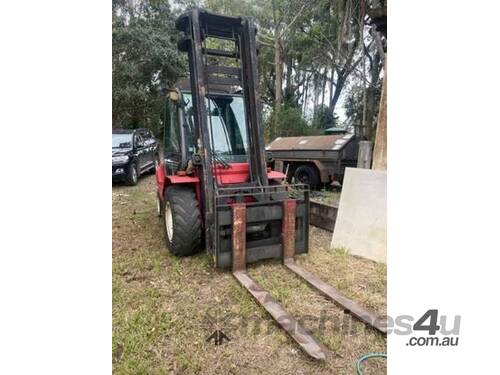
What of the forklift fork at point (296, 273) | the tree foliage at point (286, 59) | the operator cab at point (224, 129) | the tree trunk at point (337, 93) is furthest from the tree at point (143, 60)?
the tree trunk at point (337, 93)

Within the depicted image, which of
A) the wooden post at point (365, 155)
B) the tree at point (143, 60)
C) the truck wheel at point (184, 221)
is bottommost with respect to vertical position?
the truck wheel at point (184, 221)

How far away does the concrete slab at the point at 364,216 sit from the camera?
355cm

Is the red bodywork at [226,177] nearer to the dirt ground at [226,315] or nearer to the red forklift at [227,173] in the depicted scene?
the red forklift at [227,173]

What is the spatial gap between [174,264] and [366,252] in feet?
6.86

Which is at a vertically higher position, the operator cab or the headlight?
the operator cab

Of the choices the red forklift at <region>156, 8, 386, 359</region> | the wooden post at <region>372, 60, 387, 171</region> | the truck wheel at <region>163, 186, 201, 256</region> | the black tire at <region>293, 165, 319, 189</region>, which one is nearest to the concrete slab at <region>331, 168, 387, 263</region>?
the wooden post at <region>372, 60, 387, 171</region>

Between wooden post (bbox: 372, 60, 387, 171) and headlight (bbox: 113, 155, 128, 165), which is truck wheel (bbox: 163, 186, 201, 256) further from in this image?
headlight (bbox: 113, 155, 128, 165)

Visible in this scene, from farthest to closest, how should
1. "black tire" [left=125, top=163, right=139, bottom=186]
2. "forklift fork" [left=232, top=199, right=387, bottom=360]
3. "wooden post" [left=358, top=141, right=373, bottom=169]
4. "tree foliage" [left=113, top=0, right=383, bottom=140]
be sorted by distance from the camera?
"black tire" [left=125, top=163, right=139, bottom=186] → "tree foliage" [left=113, top=0, right=383, bottom=140] → "wooden post" [left=358, top=141, right=373, bottom=169] → "forklift fork" [left=232, top=199, right=387, bottom=360]

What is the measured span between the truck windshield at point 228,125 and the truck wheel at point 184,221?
2.12ft

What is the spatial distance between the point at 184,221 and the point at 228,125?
121 centimetres

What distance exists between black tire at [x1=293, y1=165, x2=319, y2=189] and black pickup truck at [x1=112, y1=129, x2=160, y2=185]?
3.51 metres

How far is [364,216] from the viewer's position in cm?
373

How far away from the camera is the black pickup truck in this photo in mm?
8070

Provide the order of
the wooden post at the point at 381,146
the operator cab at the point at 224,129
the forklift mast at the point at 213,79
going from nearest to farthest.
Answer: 1. the forklift mast at the point at 213,79
2. the operator cab at the point at 224,129
3. the wooden post at the point at 381,146
